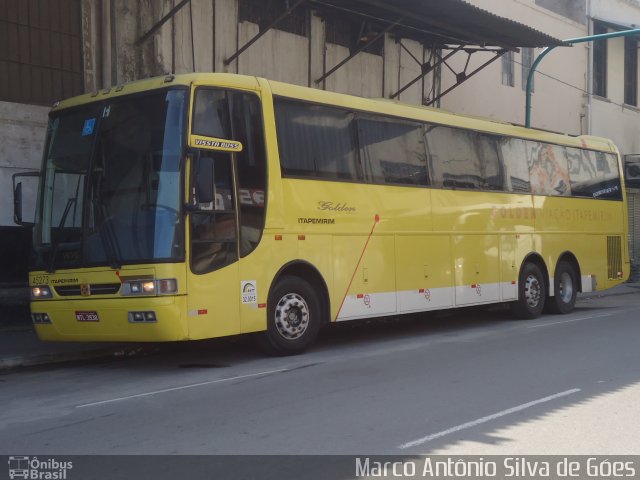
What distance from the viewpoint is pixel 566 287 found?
16969 millimetres

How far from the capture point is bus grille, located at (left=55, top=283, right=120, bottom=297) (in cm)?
928

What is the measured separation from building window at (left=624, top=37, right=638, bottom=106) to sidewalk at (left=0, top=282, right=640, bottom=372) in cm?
2638

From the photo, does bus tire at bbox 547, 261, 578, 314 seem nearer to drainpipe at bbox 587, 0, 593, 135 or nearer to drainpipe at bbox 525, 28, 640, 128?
drainpipe at bbox 525, 28, 640, 128

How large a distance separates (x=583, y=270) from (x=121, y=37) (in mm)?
10923

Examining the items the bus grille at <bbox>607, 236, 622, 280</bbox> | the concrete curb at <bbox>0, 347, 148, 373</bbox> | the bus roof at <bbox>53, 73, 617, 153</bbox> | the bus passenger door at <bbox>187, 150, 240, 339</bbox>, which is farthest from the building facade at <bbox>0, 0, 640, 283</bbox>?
the bus grille at <bbox>607, 236, 622, 280</bbox>

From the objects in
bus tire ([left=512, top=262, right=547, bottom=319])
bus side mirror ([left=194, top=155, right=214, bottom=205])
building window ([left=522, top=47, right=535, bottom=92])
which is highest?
building window ([left=522, top=47, right=535, bottom=92])

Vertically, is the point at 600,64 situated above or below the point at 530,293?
above

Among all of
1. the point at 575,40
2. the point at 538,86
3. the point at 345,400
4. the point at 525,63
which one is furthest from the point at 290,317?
the point at 538,86

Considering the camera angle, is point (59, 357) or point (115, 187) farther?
point (59, 357)

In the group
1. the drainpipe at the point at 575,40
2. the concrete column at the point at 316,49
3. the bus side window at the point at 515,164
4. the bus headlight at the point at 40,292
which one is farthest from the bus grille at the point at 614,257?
the bus headlight at the point at 40,292

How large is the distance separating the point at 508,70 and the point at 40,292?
19.5 m

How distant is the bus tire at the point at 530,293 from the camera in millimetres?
15500

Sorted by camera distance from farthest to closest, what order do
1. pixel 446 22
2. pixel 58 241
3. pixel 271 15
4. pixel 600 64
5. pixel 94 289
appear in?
1. pixel 600 64
2. pixel 446 22
3. pixel 271 15
4. pixel 58 241
5. pixel 94 289

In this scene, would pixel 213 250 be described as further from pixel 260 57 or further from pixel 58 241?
pixel 260 57
